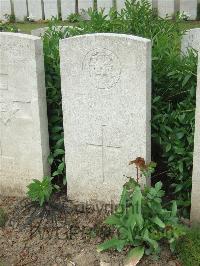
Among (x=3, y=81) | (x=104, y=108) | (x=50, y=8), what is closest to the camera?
(x=104, y=108)

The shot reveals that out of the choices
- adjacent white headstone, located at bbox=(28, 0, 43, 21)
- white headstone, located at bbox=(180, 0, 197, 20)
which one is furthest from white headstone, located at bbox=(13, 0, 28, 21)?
white headstone, located at bbox=(180, 0, 197, 20)

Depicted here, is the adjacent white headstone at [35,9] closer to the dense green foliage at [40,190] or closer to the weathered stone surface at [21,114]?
the weathered stone surface at [21,114]

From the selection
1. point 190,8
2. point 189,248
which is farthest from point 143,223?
point 190,8

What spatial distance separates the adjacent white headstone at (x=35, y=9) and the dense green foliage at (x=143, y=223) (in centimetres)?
814

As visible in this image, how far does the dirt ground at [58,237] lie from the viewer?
3.63 metres

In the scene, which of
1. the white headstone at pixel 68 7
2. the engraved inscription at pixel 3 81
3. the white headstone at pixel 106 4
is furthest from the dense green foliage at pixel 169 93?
the white headstone at pixel 68 7

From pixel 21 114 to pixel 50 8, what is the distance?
286 inches

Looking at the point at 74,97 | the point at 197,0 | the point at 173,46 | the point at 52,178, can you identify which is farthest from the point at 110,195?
the point at 197,0

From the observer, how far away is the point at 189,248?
3.52 metres

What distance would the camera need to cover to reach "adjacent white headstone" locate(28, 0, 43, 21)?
1100 cm

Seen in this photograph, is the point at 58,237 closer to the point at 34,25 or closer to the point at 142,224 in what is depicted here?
the point at 142,224

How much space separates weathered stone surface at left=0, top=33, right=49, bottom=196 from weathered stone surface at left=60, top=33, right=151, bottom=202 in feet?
0.72

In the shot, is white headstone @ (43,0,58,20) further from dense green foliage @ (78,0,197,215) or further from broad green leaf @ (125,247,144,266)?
broad green leaf @ (125,247,144,266)

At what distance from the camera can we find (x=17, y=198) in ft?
14.7
